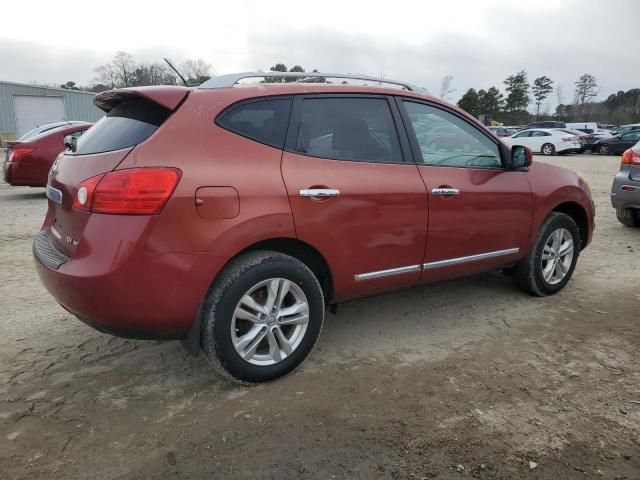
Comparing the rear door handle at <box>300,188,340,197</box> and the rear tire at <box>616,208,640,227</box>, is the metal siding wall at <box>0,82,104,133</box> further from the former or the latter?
the rear door handle at <box>300,188,340,197</box>

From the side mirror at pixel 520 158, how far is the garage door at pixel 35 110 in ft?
110

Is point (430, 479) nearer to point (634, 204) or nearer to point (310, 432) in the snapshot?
point (310, 432)

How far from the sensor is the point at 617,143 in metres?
25.9

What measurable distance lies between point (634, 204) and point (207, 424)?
21.3 feet

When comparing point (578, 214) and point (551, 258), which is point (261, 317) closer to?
point (551, 258)

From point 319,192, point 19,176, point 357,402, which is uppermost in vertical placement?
point 319,192

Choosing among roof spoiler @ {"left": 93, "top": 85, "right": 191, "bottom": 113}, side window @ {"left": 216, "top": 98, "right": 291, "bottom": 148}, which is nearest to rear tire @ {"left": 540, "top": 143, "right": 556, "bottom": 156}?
side window @ {"left": 216, "top": 98, "right": 291, "bottom": 148}

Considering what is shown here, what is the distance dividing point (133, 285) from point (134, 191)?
46 cm

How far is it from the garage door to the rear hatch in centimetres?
3306

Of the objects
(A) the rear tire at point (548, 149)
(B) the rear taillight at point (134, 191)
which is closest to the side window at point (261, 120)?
(B) the rear taillight at point (134, 191)

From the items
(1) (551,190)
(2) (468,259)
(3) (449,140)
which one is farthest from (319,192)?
(1) (551,190)

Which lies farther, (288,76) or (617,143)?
(617,143)

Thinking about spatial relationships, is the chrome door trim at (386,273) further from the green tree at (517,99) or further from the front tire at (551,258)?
the green tree at (517,99)

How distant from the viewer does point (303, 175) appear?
2.86 meters
